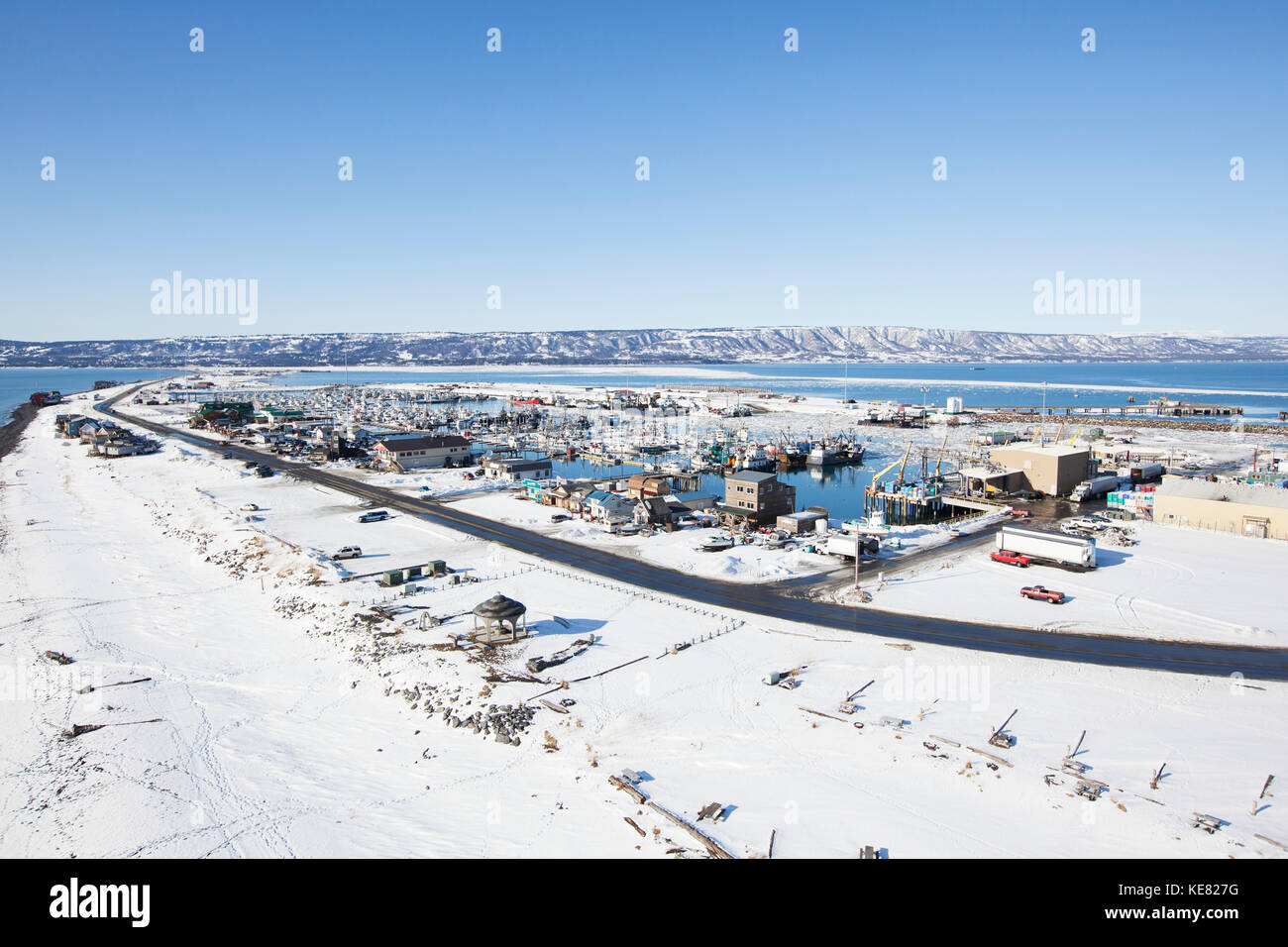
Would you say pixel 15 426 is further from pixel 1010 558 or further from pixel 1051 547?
pixel 1051 547

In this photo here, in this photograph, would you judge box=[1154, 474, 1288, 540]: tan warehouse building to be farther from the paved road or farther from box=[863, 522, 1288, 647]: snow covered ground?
the paved road

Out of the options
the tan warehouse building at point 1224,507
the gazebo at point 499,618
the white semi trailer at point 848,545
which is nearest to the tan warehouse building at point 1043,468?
the tan warehouse building at point 1224,507

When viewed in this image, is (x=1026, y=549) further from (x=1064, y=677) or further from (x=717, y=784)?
(x=717, y=784)

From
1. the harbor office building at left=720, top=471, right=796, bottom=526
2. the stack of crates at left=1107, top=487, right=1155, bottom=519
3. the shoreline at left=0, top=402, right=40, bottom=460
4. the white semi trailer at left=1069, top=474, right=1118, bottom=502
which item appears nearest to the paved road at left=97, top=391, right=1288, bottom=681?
the harbor office building at left=720, top=471, right=796, bottom=526

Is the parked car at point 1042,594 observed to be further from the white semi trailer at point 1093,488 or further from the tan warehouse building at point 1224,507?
the white semi trailer at point 1093,488
